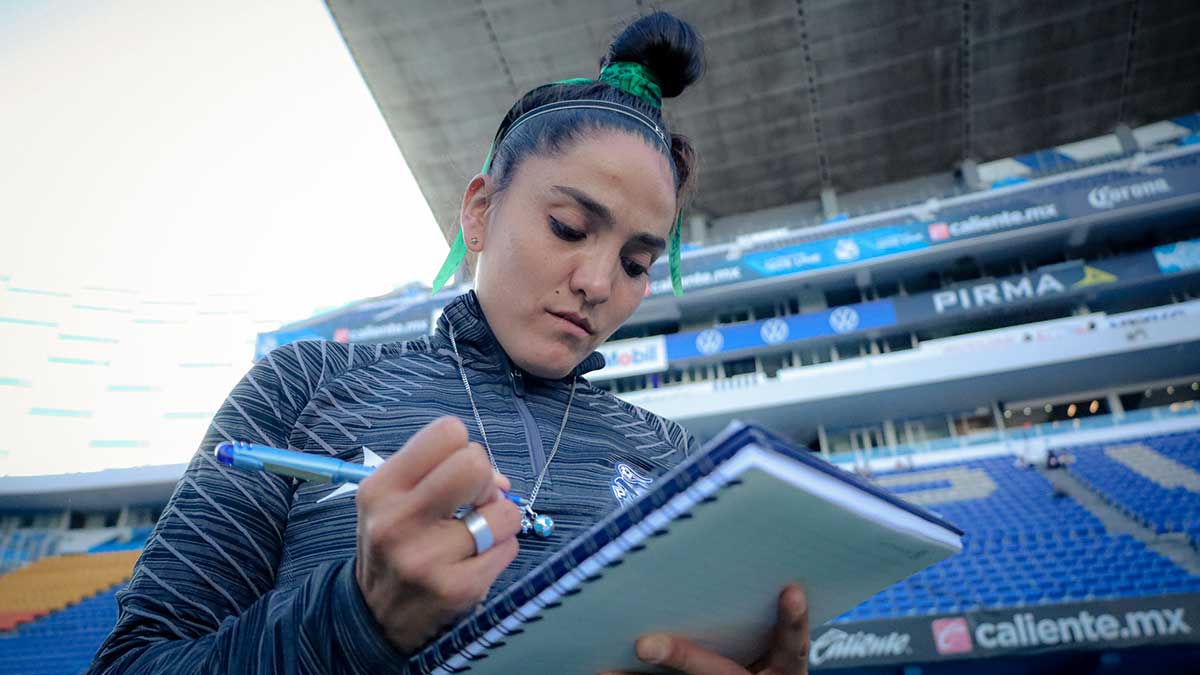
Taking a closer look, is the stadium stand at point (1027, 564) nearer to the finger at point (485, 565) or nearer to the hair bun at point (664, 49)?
the hair bun at point (664, 49)

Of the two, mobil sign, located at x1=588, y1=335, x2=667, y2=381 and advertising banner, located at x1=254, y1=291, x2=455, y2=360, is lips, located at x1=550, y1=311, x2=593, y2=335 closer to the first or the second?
mobil sign, located at x1=588, y1=335, x2=667, y2=381

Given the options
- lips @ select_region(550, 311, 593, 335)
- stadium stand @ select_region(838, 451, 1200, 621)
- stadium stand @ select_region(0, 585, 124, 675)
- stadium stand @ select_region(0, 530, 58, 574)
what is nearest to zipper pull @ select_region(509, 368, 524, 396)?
lips @ select_region(550, 311, 593, 335)

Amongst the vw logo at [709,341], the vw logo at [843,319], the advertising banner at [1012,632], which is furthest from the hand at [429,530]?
the vw logo at [843,319]

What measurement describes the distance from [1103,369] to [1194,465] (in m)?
4.60

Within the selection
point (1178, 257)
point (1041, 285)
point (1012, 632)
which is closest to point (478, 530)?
point (1012, 632)

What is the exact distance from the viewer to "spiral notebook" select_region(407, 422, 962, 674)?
0.45 metres

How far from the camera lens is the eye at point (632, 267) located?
3.49ft

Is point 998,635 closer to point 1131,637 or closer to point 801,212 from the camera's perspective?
point 1131,637

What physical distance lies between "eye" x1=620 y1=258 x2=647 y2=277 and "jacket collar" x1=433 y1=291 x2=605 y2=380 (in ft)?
0.79

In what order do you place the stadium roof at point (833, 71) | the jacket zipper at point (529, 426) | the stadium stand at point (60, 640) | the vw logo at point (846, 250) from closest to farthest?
the jacket zipper at point (529, 426), the stadium stand at point (60, 640), the stadium roof at point (833, 71), the vw logo at point (846, 250)

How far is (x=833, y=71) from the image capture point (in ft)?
53.8

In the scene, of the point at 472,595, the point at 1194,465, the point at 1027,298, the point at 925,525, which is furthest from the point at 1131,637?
the point at 1027,298

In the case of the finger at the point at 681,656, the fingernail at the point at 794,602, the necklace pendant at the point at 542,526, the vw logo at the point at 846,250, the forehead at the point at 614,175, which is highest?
the vw logo at the point at 846,250

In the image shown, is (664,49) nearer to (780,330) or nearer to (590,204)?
(590,204)
